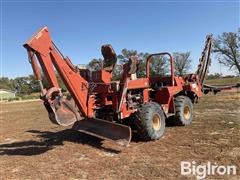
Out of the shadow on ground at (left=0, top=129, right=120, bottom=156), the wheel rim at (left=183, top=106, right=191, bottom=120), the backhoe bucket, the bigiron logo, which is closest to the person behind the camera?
the bigiron logo

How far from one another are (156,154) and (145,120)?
47.8 inches

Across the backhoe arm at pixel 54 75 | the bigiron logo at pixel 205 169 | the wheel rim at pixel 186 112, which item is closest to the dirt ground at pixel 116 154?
the bigiron logo at pixel 205 169

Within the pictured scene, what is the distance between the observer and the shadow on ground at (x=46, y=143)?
744 cm

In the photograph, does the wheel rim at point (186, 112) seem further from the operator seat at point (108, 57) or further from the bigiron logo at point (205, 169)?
the bigiron logo at point (205, 169)

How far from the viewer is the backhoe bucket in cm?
699

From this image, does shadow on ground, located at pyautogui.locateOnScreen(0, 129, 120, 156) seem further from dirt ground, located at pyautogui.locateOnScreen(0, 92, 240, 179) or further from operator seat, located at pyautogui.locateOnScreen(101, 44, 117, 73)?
operator seat, located at pyautogui.locateOnScreen(101, 44, 117, 73)

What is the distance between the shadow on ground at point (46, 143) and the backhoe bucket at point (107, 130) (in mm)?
275

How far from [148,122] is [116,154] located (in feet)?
4.20

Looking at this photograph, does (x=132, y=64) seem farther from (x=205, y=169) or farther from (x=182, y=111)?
(x=205, y=169)

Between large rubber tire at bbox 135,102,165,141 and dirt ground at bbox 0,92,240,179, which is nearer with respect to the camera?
dirt ground at bbox 0,92,240,179

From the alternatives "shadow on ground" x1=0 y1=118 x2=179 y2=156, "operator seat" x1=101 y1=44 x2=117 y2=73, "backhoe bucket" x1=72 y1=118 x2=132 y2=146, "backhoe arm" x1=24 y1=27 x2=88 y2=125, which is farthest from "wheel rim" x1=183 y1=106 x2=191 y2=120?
"backhoe arm" x1=24 y1=27 x2=88 y2=125

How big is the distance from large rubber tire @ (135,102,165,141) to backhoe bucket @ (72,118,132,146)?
621mm

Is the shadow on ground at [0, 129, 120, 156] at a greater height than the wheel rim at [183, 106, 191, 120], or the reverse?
the wheel rim at [183, 106, 191, 120]

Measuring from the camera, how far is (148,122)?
24.9 feet
